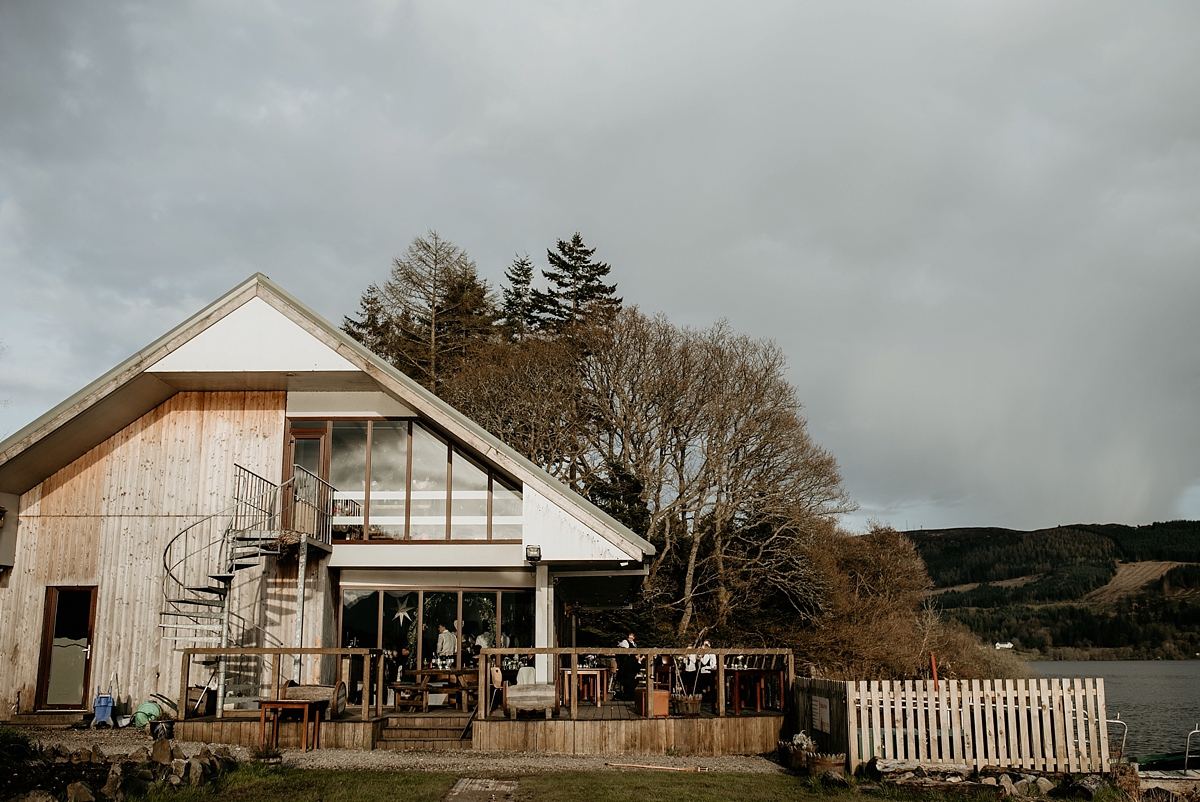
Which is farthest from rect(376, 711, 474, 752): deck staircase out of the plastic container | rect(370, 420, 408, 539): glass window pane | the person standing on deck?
the person standing on deck

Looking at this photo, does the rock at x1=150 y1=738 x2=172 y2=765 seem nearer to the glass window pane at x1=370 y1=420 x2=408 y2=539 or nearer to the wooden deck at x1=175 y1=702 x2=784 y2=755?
the wooden deck at x1=175 y1=702 x2=784 y2=755

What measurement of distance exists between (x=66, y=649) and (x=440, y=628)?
610 cm

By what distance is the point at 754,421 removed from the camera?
31438 mm

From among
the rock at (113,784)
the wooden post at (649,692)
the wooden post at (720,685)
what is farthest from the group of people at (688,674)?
the rock at (113,784)

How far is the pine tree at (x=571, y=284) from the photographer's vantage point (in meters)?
44.6

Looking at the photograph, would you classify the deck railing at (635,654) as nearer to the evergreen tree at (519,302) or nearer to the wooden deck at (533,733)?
the wooden deck at (533,733)

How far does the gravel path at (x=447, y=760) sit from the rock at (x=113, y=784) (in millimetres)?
2351

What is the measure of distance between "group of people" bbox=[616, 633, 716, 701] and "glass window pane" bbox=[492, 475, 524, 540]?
2910mm

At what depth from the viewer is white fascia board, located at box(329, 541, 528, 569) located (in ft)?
52.6

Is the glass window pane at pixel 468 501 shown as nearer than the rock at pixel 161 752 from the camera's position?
No

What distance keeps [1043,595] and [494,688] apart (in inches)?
5491

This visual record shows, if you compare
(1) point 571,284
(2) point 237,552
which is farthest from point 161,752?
(1) point 571,284

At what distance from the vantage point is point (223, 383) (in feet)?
53.9

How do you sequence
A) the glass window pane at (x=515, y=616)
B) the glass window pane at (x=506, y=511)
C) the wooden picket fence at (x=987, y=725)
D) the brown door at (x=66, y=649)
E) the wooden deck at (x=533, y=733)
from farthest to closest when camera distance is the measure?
the glass window pane at (x=515, y=616)
the glass window pane at (x=506, y=511)
the brown door at (x=66, y=649)
the wooden deck at (x=533, y=733)
the wooden picket fence at (x=987, y=725)
